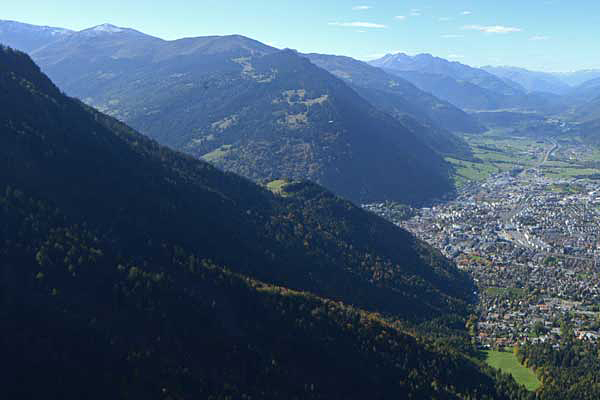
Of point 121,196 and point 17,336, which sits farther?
point 121,196

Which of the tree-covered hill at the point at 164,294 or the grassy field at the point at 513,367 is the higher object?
the tree-covered hill at the point at 164,294

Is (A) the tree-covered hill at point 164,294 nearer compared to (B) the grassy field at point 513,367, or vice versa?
(A) the tree-covered hill at point 164,294

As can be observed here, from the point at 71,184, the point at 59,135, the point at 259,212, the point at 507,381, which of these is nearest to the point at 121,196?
the point at 71,184

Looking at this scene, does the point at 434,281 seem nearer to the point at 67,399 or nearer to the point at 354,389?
the point at 354,389

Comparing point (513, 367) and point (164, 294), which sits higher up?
point (164, 294)
